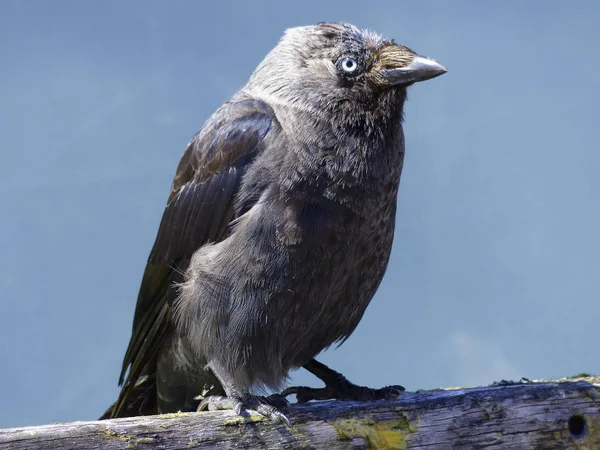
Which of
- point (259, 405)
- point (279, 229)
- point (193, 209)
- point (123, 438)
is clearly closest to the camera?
point (123, 438)

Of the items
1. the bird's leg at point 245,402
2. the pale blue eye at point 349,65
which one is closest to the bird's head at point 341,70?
the pale blue eye at point 349,65

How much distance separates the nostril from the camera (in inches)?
131

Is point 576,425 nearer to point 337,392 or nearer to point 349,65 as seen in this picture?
point 337,392

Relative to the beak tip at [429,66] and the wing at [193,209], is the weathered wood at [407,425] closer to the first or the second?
the wing at [193,209]

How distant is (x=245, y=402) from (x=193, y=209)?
97 cm

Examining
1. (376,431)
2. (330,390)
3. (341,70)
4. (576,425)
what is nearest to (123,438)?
(376,431)

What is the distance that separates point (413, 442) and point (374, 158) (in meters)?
1.26

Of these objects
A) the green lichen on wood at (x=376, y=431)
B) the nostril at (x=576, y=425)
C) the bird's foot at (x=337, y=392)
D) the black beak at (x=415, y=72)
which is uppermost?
the black beak at (x=415, y=72)

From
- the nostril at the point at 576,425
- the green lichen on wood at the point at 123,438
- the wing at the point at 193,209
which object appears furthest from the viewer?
the wing at the point at 193,209

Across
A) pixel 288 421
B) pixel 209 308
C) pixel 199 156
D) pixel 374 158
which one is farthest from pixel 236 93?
pixel 288 421

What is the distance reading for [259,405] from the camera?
3262 millimetres

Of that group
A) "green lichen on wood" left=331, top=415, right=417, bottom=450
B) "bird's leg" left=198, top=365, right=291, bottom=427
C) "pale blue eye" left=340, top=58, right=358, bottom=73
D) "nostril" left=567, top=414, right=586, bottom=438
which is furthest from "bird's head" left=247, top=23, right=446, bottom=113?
"nostril" left=567, top=414, right=586, bottom=438

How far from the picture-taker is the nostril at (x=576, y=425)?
333 cm

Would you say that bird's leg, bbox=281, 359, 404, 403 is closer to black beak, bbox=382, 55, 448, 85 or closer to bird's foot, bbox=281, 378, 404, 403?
bird's foot, bbox=281, 378, 404, 403
